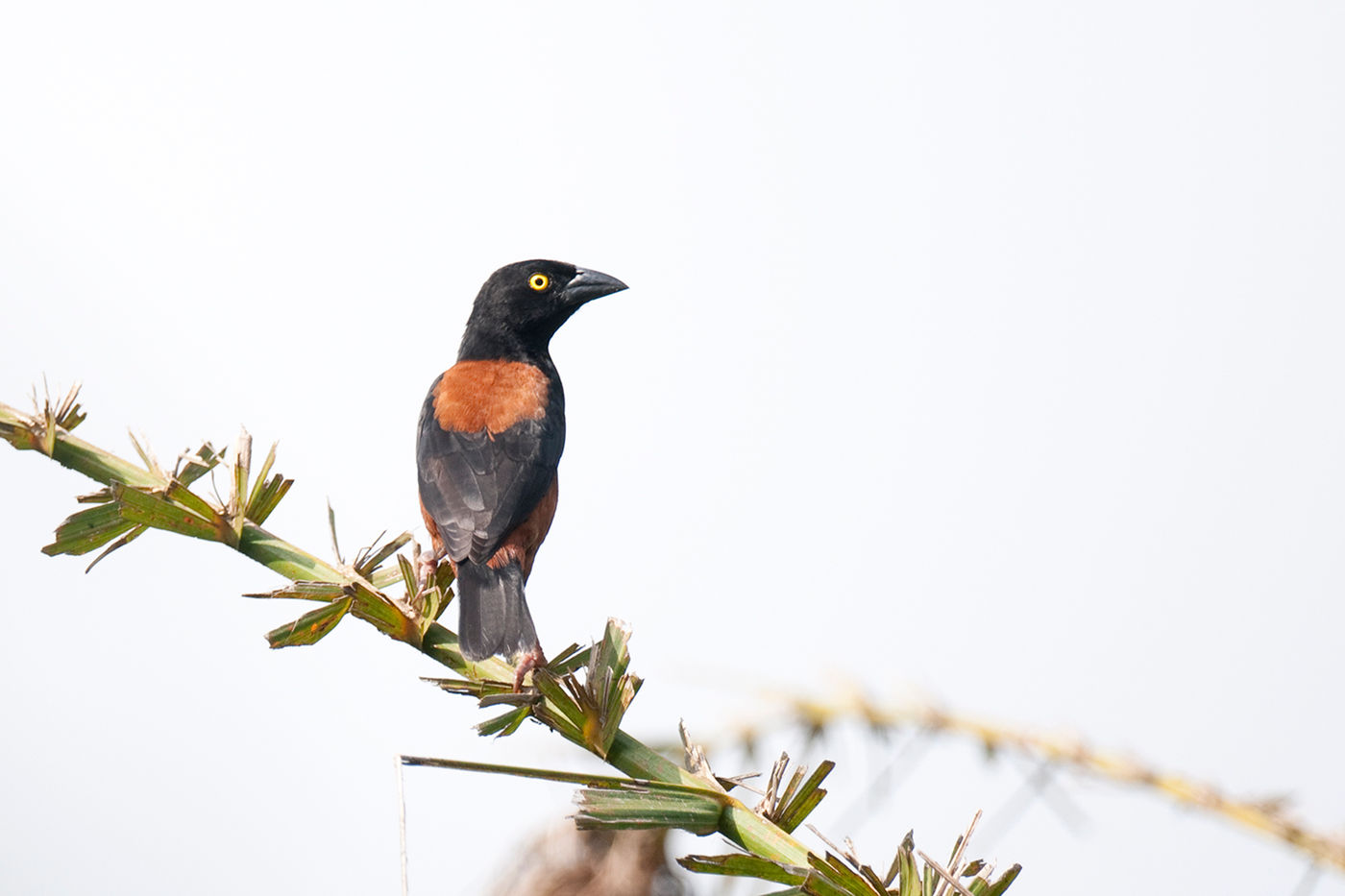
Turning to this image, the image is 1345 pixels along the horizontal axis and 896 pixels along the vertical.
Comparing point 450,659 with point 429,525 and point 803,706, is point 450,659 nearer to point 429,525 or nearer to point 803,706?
point 803,706

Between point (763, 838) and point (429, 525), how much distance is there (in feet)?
9.84

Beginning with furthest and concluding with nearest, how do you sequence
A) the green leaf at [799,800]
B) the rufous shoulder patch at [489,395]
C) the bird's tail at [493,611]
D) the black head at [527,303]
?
the black head at [527,303]
the rufous shoulder patch at [489,395]
the bird's tail at [493,611]
the green leaf at [799,800]

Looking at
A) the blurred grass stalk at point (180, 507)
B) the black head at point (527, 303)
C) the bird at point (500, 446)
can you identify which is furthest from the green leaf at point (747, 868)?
the black head at point (527, 303)

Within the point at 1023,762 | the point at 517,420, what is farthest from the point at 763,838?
the point at 517,420

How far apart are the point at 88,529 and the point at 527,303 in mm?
4180

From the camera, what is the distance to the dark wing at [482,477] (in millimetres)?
3896

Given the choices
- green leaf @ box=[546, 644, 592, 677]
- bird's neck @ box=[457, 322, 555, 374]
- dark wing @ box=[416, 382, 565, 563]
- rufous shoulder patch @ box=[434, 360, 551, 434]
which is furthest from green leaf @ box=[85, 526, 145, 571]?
bird's neck @ box=[457, 322, 555, 374]

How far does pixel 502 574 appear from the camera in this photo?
3.71 m

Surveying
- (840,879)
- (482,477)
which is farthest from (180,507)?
(482,477)

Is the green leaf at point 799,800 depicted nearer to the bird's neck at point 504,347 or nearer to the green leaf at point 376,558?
the green leaf at point 376,558

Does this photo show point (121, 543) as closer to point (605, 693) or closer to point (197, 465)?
point (197, 465)

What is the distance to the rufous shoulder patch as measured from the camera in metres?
4.63

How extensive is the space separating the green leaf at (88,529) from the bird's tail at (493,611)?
109 cm

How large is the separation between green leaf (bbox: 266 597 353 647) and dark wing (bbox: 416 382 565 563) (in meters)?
2.02
